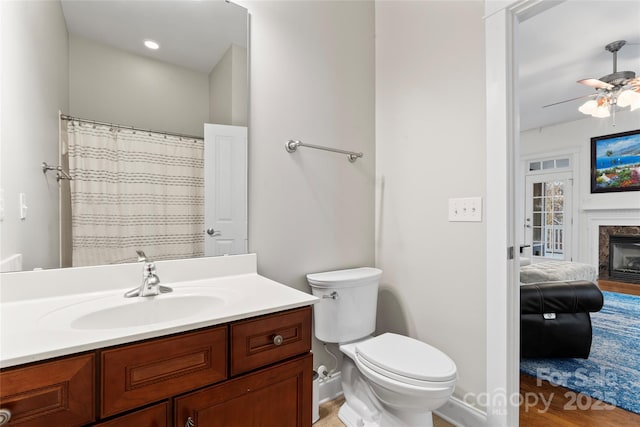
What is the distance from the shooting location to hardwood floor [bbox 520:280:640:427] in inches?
61.6

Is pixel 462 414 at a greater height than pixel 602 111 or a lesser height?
lesser

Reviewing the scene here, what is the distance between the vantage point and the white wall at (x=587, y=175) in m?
4.52

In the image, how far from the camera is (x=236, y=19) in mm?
1427

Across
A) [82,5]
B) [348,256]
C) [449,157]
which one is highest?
[82,5]

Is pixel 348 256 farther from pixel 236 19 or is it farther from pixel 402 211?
pixel 236 19

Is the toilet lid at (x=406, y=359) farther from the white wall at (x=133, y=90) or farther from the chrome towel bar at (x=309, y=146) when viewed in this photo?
the white wall at (x=133, y=90)

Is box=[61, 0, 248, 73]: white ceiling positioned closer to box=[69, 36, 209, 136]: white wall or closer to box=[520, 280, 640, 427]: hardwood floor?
box=[69, 36, 209, 136]: white wall

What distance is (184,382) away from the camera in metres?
0.79

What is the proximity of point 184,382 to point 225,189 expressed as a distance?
81 centimetres

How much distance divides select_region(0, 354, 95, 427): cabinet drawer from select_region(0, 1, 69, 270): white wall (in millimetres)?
→ 518

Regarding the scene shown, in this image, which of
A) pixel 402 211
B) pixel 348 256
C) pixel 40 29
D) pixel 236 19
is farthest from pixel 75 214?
pixel 402 211

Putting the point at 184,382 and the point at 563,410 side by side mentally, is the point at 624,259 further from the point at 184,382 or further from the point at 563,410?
the point at 184,382

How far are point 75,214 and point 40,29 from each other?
2.06 feet

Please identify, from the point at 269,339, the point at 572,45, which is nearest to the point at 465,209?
the point at 269,339
